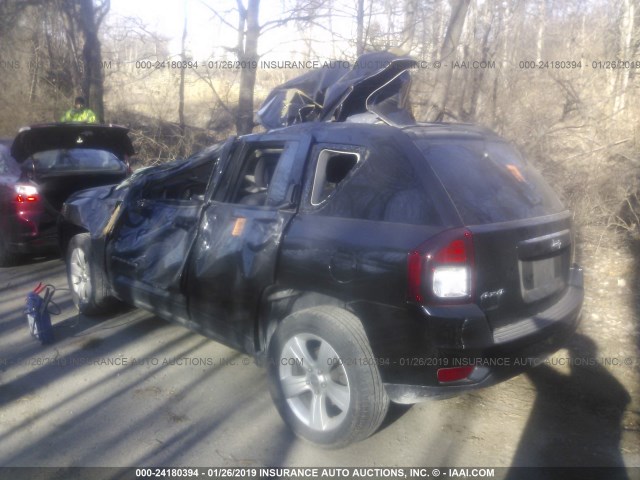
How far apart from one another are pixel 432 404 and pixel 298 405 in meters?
0.97

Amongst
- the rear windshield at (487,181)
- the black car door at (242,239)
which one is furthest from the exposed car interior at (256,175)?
the rear windshield at (487,181)

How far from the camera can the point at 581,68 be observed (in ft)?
30.2

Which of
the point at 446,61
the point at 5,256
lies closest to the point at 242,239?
the point at 5,256

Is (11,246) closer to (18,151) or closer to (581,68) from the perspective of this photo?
(18,151)

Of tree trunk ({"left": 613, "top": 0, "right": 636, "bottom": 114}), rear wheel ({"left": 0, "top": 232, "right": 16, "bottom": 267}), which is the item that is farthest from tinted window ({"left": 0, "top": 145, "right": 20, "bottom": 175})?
tree trunk ({"left": 613, "top": 0, "right": 636, "bottom": 114})

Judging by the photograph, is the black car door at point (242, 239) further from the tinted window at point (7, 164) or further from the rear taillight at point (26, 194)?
the tinted window at point (7, 164)

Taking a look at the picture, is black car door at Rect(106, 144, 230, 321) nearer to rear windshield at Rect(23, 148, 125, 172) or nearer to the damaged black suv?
the damaged black suv

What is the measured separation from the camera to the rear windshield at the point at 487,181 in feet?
10.5

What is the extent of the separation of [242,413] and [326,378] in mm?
797

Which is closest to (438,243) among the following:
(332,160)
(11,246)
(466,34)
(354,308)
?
(354,308)

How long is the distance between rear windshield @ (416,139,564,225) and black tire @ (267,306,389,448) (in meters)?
0.89

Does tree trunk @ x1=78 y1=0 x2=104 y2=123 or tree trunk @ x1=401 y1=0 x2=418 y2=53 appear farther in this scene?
tree trunk @ x1=78 y1=0 x2=104 y2=123

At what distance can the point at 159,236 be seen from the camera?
15.3 feet

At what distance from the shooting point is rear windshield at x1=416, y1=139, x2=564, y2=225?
320cm
